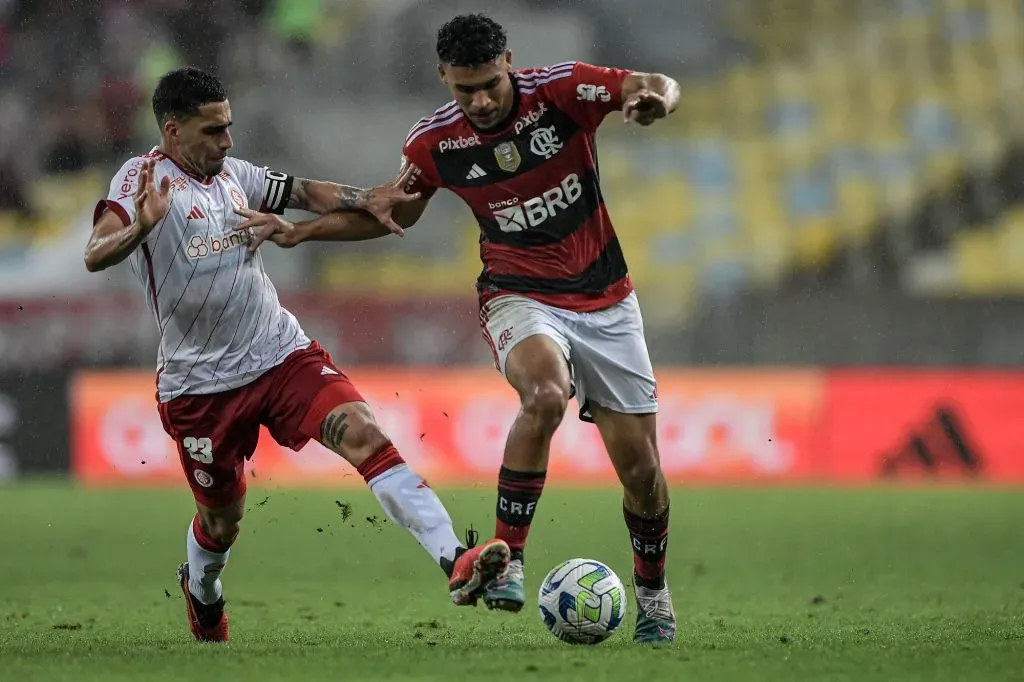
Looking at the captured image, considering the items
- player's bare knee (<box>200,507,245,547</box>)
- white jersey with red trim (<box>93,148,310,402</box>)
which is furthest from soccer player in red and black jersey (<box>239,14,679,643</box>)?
player's bare knee (<box>200,507,245,547</box>)

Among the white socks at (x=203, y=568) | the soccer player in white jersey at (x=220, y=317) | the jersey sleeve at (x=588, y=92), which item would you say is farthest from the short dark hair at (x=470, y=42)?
the white socks at (x=203, y=568)

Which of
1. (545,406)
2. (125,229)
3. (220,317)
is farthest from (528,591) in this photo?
(125,229)

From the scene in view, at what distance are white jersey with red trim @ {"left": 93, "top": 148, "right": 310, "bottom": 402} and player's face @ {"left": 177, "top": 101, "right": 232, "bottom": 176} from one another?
0.23 feet

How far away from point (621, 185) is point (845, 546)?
26.7 feet

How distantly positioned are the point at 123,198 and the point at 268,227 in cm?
54

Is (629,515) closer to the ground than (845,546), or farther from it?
farther from it

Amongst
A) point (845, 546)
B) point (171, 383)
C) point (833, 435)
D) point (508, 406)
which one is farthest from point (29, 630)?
point (833, 435)

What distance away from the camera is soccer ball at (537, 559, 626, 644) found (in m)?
5.21

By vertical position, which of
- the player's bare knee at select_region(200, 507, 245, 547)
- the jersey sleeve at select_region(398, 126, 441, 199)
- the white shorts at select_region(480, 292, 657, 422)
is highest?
the jersey sleeve at select_region(398, 126, 441, 199)

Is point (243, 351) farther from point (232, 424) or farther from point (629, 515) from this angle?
point (629, 515)

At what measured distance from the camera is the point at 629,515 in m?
5.83

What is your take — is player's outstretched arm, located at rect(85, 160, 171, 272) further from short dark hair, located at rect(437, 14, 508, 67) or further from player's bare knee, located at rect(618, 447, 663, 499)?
player's bare knee, located at rect(618, 447, 663, 499)

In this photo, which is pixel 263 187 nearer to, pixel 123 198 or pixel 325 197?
pixel 325 197

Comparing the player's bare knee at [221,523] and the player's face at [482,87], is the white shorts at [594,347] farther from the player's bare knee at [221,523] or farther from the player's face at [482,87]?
the player's bare knee at [221,523]
